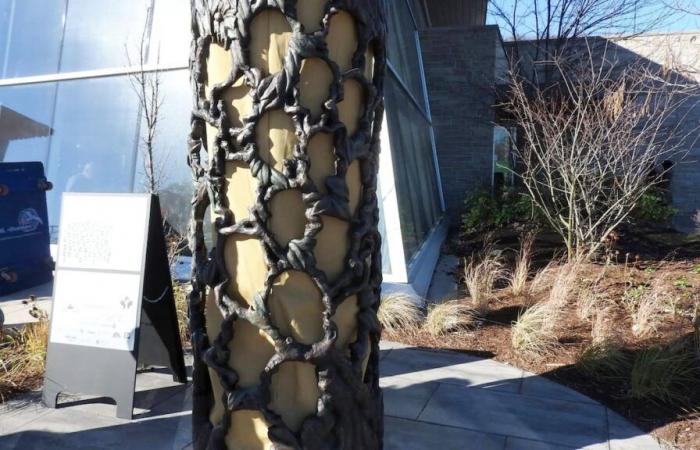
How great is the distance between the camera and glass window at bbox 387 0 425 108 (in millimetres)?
11023

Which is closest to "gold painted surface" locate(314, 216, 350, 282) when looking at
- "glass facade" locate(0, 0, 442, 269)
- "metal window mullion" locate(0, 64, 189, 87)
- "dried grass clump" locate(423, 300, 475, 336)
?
"dried grass clump" locate(423, 300, 475, 336)

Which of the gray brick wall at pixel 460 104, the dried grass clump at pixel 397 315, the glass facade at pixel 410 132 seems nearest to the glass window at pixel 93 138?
the glass facade at pixel 410 132

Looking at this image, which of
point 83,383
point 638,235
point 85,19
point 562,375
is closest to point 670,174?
point 638,235

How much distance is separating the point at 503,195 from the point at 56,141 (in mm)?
10113

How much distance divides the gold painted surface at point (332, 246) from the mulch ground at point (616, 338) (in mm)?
3070

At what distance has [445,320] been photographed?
20.4ft

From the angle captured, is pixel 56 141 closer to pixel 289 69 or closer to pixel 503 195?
pixel 289 69

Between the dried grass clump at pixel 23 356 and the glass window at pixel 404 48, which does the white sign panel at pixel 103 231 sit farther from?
the glass window at pixel 404 48

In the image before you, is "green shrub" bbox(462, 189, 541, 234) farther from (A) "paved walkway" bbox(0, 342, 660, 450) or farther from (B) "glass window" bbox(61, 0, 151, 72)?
(A) "paved walkway" bbox(0, 342, 660, 450)

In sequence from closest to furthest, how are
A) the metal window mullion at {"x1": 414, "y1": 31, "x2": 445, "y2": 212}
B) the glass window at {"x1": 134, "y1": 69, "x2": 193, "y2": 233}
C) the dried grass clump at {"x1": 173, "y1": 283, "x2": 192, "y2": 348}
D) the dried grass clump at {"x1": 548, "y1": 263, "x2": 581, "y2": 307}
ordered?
the dried grass clump at {"x1": 173, "y1": 283, "x2": 192, "y2": 348} → the dried grass clump at {"x1": 548, "y1": 263, "x2": 581, "y2": 307} → the glass window at {"x1": 134, "y1": 69, "x2": 193, "y2": 233} → the metal window mullion at {"x1": 414, "y1": 31, "x2": 445, "y2": 212}

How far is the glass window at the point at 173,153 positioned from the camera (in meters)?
7.92

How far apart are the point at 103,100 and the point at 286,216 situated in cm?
800

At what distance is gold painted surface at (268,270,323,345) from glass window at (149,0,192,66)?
675cm

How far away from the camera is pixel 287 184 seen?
204cm
